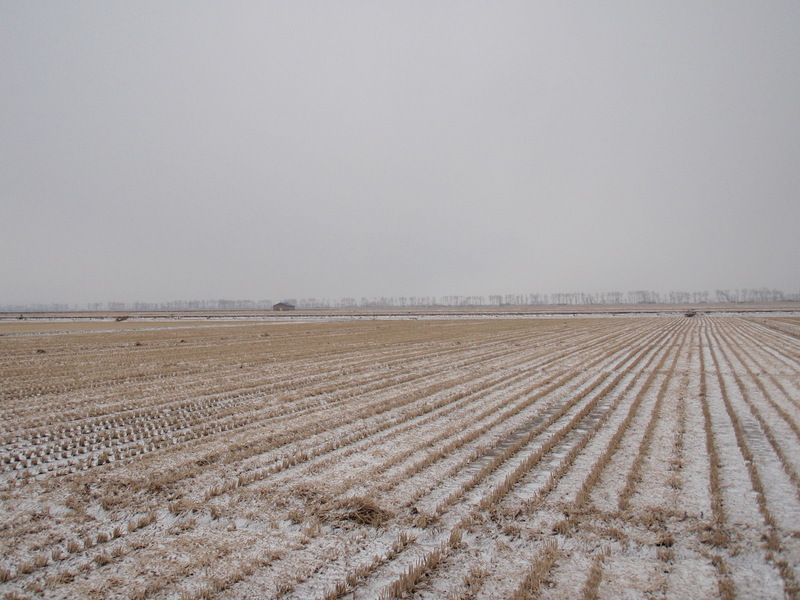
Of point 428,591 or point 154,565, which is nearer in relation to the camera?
point 428,591

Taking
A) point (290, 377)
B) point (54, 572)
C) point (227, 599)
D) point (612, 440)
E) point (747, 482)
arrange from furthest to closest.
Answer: point (290, 377) < point (612, 440) < point (747, 482) < point (54, 572) < point (227, 599)

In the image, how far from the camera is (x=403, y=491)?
725 centimetres

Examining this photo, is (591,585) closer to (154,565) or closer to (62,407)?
(154,565)

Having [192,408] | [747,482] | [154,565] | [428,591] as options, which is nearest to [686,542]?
[747,482]

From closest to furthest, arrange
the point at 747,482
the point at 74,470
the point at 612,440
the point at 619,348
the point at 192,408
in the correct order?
1. the point at 747,482
2. the point at 74,470
3. the point at 612,440
4. the point at 192,408
5. the point at 619,348

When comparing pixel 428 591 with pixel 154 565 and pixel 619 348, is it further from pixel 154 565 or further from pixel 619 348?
pixel 619 348

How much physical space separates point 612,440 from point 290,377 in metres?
12.8

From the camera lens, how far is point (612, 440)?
9531mm

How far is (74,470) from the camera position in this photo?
27.3 feet

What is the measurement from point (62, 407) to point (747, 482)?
17.0 m

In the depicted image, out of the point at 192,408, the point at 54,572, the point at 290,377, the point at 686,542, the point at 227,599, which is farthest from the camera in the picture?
the point at 290,377

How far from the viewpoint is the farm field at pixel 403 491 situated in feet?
16.3

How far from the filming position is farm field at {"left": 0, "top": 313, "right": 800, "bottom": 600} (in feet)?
16.3

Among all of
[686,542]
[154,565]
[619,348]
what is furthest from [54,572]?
[619,348]
